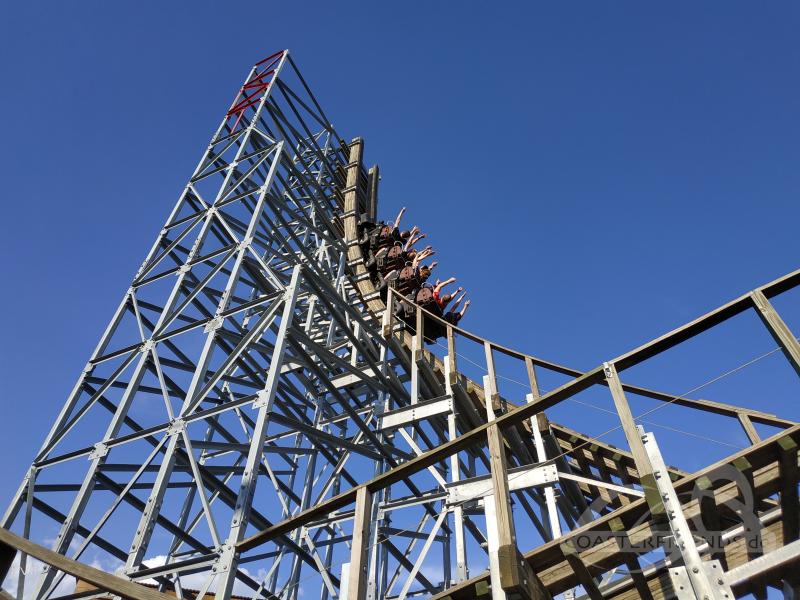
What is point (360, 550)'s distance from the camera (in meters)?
3.90

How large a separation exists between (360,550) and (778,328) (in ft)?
9.88

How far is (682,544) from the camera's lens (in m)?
3.15

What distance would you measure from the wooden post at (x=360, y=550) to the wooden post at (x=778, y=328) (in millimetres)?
2816

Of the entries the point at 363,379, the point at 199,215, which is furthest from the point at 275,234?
the point at 363,379

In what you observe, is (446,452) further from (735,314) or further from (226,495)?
(226,495)

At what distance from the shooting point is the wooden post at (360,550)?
371 centimetres

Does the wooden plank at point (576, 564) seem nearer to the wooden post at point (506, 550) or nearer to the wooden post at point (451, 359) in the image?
the wooden post at point (506, 550)

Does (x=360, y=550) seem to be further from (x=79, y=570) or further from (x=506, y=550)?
(x=79, y=570)

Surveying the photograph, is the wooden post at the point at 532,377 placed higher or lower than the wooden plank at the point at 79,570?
higher

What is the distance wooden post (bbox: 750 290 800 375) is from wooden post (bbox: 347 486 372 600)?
282cm

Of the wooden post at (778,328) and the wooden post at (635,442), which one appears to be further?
the wooden post at (778,328)

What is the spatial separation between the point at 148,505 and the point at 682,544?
4.98 m

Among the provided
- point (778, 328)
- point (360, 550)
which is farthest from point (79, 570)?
point (778, 328)

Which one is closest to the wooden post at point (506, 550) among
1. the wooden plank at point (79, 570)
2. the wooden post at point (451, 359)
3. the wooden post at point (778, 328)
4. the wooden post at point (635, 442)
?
the wooden post at point (635, 442)
